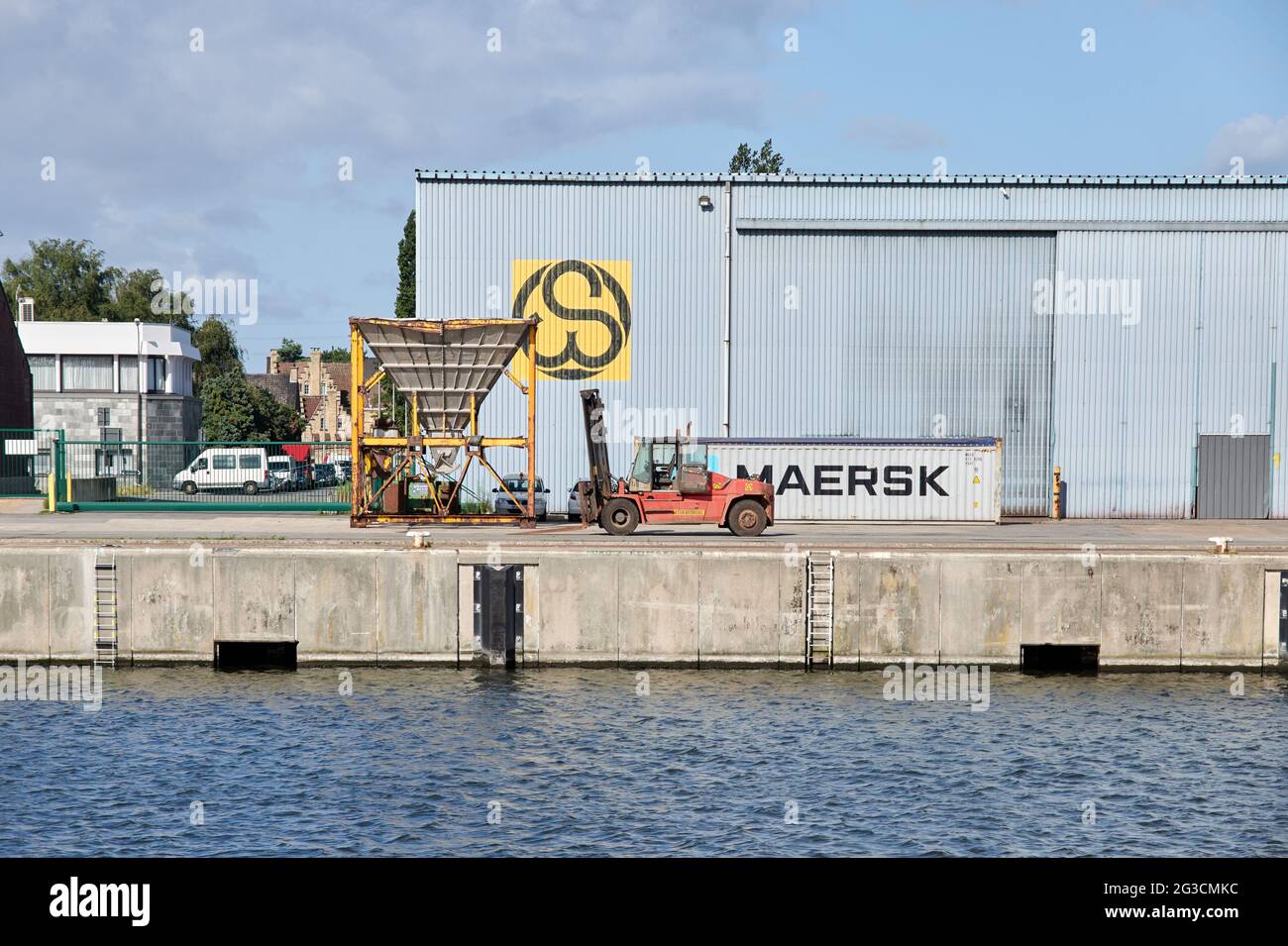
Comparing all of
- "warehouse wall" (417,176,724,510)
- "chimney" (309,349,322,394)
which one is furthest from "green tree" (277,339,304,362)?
"warehouse wall" (417,176,724,510)

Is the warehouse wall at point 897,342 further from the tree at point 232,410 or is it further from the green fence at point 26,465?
the tree at point 232,410

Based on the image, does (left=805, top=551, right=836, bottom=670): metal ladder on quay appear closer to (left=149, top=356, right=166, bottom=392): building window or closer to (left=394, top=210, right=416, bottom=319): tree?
(left=149, top=356, right=166, bottom=392): building window

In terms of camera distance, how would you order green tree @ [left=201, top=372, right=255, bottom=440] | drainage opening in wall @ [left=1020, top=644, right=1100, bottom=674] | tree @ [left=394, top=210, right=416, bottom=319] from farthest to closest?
green tree @ [left=201, top=372, right=255, bottom=440], tree @ [left=394, top=210, right=416, bottom=319], drainage opening in wall @ [left=1020, top=644, right=1100, bottom=674]

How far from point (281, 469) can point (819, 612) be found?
2713 cm

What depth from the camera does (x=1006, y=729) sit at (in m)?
19.7

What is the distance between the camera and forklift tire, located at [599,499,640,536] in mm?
32625

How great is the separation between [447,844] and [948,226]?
33444 mm

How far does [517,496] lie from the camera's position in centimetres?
3828

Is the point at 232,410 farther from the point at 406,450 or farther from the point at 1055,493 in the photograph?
the point at 1055,493

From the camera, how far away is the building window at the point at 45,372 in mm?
78250

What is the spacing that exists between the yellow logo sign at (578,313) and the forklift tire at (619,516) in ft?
34.5

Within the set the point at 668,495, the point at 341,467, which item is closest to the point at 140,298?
the point at 341,467

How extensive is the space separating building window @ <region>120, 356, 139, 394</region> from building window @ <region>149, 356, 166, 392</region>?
1.02 m
